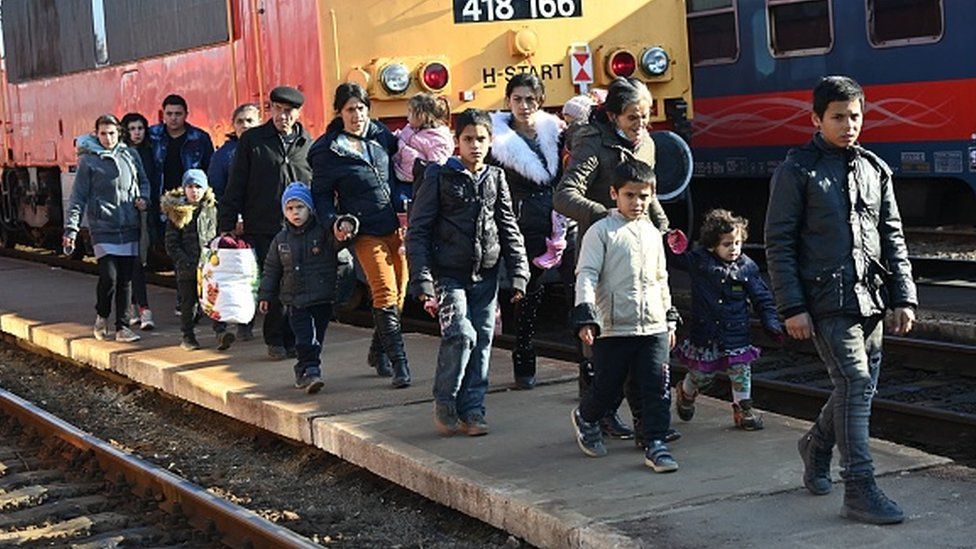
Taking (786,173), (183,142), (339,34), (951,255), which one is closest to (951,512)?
(786,173)

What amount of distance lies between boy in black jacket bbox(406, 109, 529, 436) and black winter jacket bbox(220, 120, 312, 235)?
2677 millimetres

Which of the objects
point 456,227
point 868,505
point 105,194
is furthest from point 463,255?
point 105,194

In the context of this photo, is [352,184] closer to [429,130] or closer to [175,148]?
[429,130]

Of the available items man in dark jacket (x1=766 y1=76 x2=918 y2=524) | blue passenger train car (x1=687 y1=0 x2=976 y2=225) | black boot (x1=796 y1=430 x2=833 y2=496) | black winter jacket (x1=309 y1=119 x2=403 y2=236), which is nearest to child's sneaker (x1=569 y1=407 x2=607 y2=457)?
black boot (x1=796 y1=430 x2=833 y2=496)

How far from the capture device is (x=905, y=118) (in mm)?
14609

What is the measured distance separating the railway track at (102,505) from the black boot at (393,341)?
1452 millimetres

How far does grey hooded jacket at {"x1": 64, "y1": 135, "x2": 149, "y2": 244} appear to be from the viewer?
38.5ft

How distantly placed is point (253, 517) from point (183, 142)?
6.04 metres

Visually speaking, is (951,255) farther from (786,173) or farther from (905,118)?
(786,173)

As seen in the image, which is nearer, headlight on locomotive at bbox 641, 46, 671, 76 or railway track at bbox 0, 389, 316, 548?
railway track at bbox 0, 389, 316, 548

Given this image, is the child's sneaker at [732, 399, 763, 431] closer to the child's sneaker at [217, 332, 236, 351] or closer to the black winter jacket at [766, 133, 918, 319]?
the black winter jacket at [766, 133, 918, 319]

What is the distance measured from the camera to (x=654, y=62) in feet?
41.4

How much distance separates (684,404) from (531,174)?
1.42 m

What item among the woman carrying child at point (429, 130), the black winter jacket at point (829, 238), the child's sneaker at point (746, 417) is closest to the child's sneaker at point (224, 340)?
the woman carrying child at point (429, 130)
